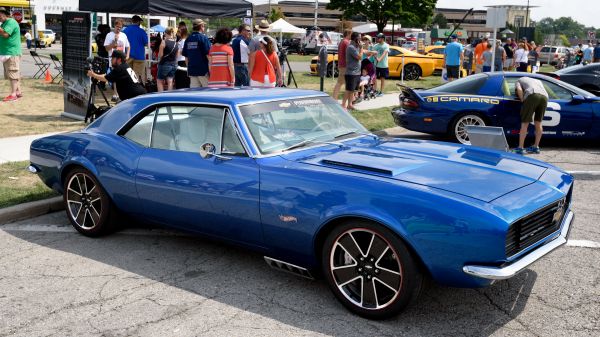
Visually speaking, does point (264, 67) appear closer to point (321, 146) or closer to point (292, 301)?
point (321, 146)

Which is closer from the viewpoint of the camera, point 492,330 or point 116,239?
point 492,330

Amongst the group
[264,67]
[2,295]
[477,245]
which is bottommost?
[2,295]

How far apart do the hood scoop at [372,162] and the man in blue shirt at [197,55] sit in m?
7.04

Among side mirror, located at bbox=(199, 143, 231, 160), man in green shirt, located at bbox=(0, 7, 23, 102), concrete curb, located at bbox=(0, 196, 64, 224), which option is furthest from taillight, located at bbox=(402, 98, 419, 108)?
man in green shirt, located at bbox=(0, 7, 23, 102)

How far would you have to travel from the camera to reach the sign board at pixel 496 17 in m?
16.1

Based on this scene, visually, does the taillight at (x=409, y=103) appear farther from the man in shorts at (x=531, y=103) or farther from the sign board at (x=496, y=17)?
A: the sign board at (x=496, y=17)

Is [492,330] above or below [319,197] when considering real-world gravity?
below

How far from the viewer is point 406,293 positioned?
3.78m

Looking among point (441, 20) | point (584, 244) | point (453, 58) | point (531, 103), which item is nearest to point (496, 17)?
point (453, 58)

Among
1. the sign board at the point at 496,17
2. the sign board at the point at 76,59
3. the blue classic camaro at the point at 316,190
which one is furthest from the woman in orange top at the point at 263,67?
the sign board at the point at 496,17

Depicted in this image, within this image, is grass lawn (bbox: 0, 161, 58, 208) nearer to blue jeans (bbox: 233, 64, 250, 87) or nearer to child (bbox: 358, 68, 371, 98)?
blue jeans (bbox: 233, 64, 250, 87)

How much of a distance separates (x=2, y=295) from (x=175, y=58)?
30.6 ft

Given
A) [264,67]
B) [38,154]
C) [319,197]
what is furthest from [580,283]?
[264,67]

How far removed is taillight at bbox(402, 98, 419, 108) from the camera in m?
10.5
